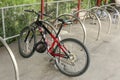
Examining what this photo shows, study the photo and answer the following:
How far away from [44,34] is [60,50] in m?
0.55

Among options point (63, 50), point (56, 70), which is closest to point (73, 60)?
point (63, 50)

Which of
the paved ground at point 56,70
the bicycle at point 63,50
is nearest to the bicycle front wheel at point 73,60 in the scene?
the bicycle at point 63,50

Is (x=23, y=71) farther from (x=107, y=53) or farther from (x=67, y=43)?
(x=107, y=53)

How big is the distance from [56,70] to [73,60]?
0.52 meters

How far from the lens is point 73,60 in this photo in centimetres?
368

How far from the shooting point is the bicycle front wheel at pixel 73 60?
359 centimetres

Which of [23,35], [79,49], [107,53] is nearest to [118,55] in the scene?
[107,53]

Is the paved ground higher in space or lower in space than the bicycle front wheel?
lower

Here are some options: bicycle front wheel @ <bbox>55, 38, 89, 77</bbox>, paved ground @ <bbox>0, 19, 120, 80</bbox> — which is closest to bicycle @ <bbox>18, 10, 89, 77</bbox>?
bicycle front wheel @ <bbox>55, 38, 89, 77</bbox>

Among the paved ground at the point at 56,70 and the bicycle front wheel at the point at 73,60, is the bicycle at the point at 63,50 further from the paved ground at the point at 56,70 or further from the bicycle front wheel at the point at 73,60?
the paved ground at the point at 56,70

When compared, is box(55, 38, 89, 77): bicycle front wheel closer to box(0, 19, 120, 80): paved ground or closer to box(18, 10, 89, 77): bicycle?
box(18, 10, 89, 77): bicycle

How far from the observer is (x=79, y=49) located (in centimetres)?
373

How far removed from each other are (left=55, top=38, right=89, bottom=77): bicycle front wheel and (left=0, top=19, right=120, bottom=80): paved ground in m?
0.13

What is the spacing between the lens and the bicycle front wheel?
3586 millimetres
